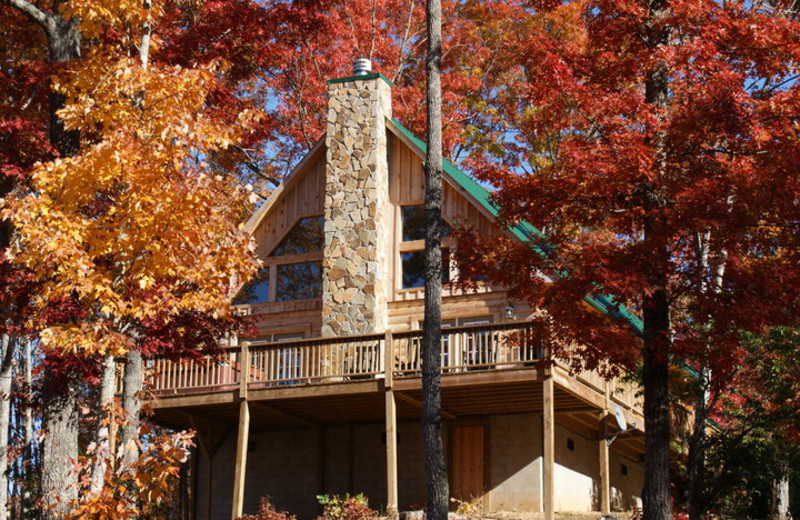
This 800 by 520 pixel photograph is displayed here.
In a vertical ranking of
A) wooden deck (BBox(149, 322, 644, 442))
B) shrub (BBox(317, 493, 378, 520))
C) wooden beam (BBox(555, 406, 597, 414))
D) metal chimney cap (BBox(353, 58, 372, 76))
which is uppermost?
metal chimney cap (BBox(353, 58, 372, 76))

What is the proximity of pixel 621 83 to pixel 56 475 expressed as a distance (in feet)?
31.9

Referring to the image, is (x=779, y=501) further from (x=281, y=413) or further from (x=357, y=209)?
(x=357, y=209)

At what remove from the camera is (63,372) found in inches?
596

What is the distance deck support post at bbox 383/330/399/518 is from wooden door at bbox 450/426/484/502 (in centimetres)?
252

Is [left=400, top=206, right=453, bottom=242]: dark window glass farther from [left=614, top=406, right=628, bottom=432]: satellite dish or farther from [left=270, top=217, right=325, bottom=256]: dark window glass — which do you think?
[left=614, top=406, right=628, bottom=432]: satellite dish

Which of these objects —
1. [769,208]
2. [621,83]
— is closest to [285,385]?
[621,83]

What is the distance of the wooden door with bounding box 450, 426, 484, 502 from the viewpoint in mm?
23578

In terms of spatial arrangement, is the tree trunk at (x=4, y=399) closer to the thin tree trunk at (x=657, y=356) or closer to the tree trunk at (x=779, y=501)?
the thin tree trunk at (x=657, y=356)

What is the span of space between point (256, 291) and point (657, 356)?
14620 mm

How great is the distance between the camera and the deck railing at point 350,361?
21.4 metres

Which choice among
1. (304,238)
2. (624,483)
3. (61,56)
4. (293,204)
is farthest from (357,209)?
(624,483)

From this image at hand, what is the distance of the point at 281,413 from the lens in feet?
80.1

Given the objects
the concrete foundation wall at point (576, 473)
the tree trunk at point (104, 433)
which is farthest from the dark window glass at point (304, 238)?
the tree trunk at point (104, 433)

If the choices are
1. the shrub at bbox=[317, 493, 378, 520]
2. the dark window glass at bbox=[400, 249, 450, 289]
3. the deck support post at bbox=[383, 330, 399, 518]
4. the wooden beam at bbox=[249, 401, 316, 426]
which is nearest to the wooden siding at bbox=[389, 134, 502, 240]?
the dark window glass at bbox=[400, 249, 450, 289]
